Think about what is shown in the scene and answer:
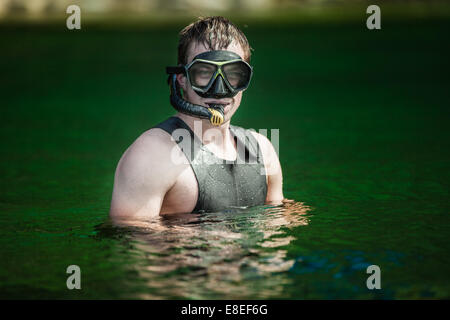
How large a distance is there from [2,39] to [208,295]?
13714mm

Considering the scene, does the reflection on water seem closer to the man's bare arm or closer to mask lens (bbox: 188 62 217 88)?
the man's bare arm

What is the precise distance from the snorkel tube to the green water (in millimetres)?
487

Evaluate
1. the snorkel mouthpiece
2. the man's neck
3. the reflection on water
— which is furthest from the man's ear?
the reflection on water

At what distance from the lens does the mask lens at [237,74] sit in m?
3.35

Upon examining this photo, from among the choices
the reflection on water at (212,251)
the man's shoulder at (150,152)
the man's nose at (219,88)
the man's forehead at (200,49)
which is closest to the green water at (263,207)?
the reflection on water at (212,251)

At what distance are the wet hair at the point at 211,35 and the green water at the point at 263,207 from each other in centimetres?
79

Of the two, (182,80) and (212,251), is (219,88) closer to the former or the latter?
(182,80)

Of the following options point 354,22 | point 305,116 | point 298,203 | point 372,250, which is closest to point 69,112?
point 305,116

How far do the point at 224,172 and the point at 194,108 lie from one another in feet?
1.20

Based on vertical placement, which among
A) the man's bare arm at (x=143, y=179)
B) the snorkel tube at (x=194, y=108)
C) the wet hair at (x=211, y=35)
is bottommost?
the man's bare arm at (x=143, y=179)

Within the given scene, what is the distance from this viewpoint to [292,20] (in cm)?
1667

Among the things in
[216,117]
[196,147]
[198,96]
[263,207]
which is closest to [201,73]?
[198,96]

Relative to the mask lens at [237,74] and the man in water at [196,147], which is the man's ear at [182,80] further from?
the mask lens at [237,74]

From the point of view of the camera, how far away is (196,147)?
3424mm
